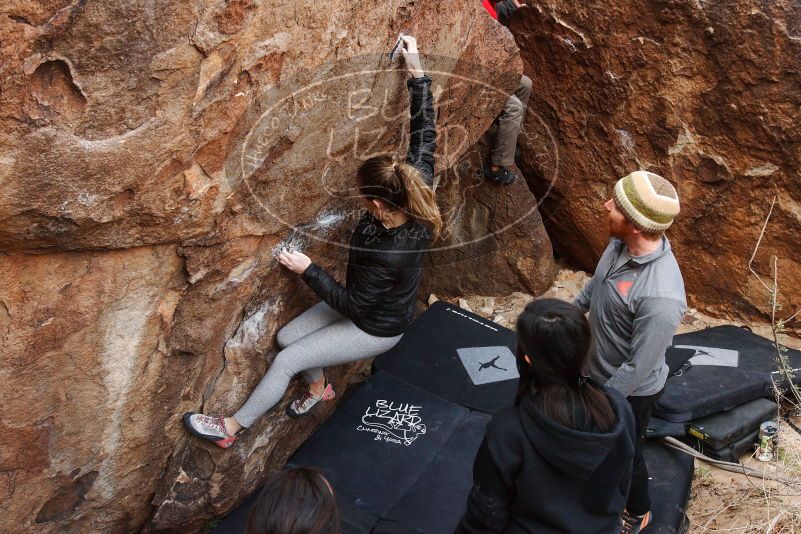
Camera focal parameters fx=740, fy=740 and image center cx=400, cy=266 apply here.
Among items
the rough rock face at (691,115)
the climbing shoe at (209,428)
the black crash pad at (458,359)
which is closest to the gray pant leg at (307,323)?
the climbing shoe at (209,428)

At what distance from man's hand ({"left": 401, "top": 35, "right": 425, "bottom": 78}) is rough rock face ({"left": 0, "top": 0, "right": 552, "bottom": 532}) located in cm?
7

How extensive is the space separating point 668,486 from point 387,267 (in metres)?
1.55

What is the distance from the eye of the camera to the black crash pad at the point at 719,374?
351cm

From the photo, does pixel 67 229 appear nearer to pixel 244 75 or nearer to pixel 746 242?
pixel 244 75

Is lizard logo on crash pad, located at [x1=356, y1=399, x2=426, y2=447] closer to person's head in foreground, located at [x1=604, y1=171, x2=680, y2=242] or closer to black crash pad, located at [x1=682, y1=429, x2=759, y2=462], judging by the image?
black crash pad, located at [x1=682, y1=429, x2=759, y2=462]

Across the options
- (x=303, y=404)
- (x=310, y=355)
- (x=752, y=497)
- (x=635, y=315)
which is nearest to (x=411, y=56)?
(x=310, y=355)

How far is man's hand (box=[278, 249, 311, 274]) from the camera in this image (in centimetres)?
292

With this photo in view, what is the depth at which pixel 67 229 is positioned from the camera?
2164mm

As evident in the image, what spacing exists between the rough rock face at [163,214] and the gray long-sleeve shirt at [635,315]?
1.23 m

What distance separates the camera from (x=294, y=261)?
2930 mm

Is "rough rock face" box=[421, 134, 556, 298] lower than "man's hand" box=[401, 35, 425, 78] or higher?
lower

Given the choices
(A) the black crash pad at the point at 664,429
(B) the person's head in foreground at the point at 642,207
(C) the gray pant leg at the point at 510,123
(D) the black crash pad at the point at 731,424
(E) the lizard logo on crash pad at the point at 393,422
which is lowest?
(D) the black crash pad at the point at 731,424

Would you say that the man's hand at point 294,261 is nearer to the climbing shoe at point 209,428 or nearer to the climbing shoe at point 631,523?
the climbing shoe at point 209,428

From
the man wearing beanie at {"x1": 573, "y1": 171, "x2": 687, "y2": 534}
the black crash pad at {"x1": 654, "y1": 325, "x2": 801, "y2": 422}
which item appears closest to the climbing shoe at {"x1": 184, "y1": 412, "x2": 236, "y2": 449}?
the man wearing beanie at {"x1": 573, "y1": 171, "x2": 687, "y2": 534}
